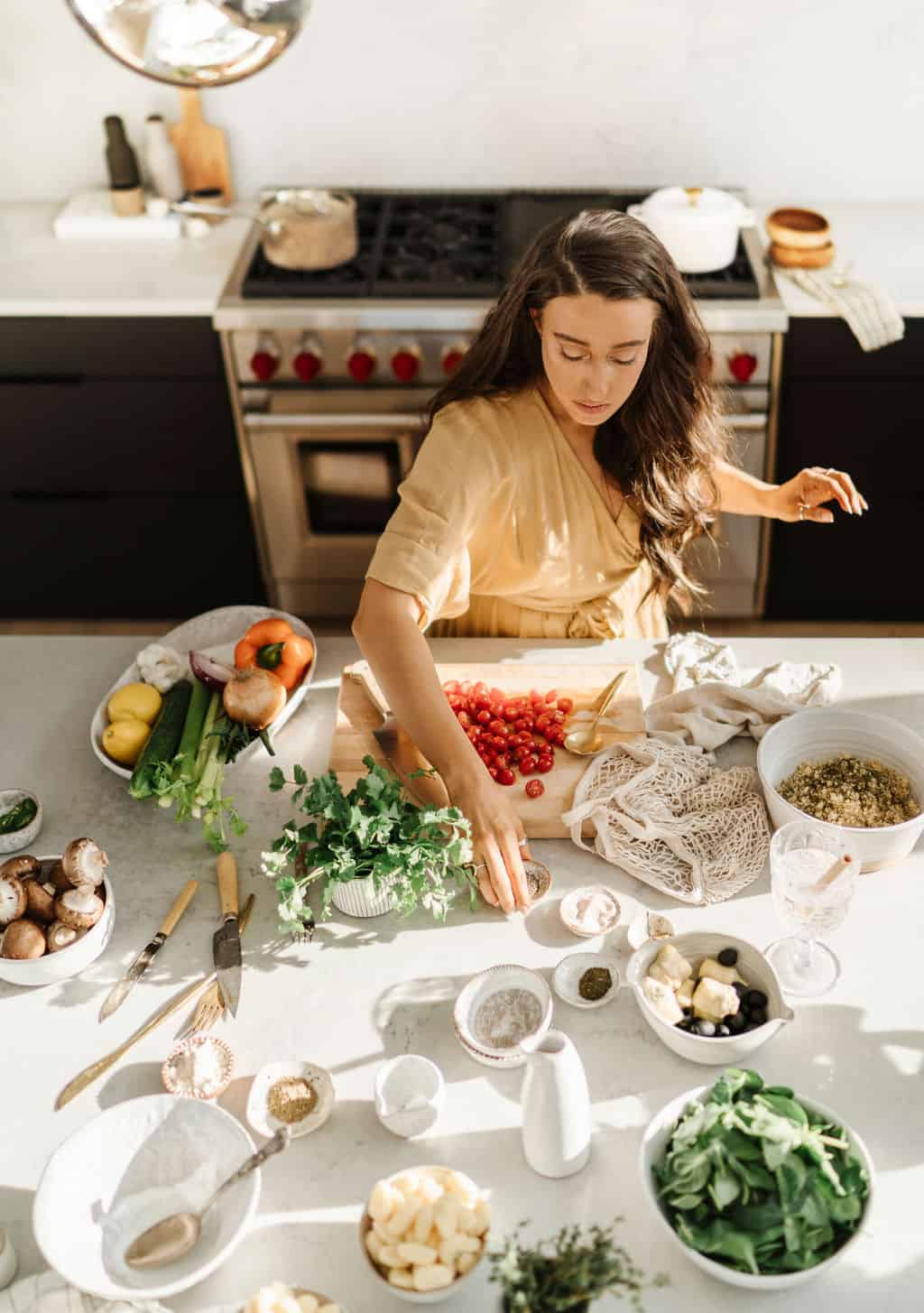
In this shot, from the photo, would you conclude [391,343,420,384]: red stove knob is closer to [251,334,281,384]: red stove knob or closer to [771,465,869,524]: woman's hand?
[251,334,281,384]: red stove knob

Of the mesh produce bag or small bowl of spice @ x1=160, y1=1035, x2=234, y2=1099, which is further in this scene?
the mesh produce bag

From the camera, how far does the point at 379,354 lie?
2.76 metres

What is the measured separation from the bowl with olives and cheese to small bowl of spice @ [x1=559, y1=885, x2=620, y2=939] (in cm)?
11

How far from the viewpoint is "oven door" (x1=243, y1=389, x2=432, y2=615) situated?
111 inches

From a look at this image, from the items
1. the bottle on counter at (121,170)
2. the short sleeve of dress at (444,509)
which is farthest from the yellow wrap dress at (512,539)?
the bottle on counter at (121,170)

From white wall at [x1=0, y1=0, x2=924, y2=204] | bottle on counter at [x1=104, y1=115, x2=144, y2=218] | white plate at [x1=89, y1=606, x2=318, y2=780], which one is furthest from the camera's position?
bottle on counter at [x1=104, y1=115, x2=144, y2=218]

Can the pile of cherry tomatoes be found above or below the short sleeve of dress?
below

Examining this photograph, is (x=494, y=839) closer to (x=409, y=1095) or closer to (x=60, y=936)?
(x=409, y=1095)

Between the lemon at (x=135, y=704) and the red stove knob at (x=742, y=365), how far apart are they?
5.25 feet

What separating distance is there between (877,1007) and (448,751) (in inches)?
23.8

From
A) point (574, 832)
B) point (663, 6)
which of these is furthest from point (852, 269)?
point (574, 832)

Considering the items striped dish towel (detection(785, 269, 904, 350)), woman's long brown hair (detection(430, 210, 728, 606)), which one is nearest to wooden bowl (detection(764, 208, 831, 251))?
striped dish towel (detection(785, 269, 904, 350))

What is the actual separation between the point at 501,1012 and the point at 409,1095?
0.15 meters

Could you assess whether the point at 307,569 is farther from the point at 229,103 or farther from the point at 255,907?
the point at 255,907
